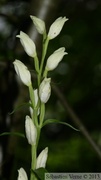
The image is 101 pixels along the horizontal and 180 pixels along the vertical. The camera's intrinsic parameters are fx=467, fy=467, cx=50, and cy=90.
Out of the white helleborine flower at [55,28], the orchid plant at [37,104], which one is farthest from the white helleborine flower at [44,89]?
the white helleborine flower at [55,28]

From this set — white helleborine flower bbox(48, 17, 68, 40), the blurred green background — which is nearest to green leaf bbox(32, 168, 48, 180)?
white helleborine flower bbox(48, 17, 68, 40)

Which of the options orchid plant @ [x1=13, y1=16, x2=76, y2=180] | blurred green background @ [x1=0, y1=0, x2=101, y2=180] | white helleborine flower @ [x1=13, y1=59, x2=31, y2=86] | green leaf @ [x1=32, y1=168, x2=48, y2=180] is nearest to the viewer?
green leaf @ [x1=32, y1=168, x2=48, y2=180]

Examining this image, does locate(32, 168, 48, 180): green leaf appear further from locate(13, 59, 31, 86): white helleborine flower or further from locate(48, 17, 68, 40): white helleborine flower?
locate(48, 17, 68, 40): white helleborine flower

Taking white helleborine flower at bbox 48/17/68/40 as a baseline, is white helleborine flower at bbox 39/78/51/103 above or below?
below

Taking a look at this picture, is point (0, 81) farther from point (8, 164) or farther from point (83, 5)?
point (83, 5)

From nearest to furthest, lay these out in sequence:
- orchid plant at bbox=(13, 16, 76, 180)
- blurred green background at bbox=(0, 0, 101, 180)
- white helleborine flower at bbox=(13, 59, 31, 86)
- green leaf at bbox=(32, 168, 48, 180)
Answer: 1. green leaf at bbox=(32, 168, 48, 180)
2. orchid plant at bbox=(13, 16, 76, 180)
3. white helleborine flower at bbox=(13, 59, 31, 86)
4. blurred green background at bbox=(0, 0, 101, 180)

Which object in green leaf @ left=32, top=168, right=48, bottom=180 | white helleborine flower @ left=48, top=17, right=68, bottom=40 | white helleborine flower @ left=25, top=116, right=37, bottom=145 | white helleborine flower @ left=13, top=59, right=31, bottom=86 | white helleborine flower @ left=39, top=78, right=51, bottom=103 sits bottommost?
green leaf @ left=32, top=168, right=48, bottom=180

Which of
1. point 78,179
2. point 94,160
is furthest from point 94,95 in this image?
point 78,179

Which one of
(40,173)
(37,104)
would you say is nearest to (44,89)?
(37,104)

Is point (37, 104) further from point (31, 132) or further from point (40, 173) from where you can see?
point (40, 173)
